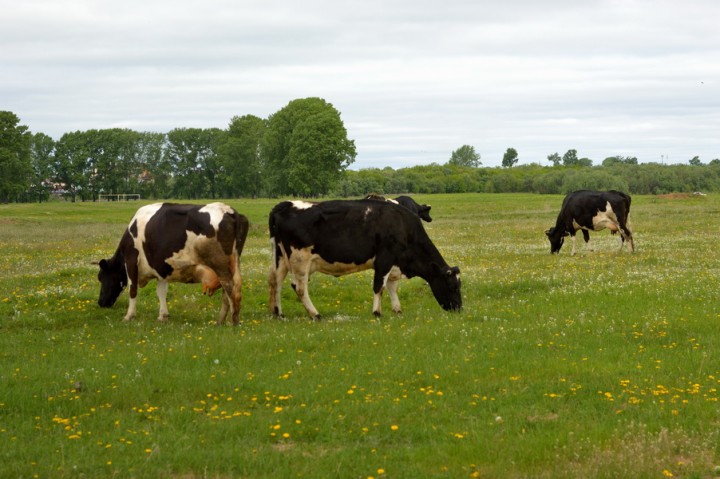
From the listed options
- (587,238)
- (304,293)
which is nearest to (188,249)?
(304,293)

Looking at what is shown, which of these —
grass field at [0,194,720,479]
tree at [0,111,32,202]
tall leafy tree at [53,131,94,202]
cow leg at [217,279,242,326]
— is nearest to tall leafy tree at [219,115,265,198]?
tall leafy tree at [53,131,94,202]

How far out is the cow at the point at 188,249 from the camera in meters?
17.2

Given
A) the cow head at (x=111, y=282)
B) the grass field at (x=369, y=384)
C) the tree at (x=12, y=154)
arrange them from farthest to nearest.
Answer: the tree at (x=12, y=154)
the cow head at (x=111, y=282)
the grass field at (x=369, y=384)

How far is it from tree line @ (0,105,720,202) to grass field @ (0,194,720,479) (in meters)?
84.1

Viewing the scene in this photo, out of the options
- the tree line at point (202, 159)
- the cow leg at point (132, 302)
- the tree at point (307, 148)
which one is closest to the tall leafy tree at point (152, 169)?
the tree line at point (202, 159)

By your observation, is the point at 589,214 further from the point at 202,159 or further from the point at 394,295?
the point at 202,159

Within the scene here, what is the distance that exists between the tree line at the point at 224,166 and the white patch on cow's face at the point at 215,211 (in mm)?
86607

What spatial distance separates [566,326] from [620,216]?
1872cm

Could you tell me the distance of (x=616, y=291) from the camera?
20.2 meters

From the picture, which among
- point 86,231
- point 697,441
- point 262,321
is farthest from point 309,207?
point 86,231

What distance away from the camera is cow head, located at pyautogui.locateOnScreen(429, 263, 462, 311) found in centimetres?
1864

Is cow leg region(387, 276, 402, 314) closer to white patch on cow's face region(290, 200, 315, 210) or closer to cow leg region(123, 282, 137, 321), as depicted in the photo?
white patch on cow's face region(290, 200, 315, 210)

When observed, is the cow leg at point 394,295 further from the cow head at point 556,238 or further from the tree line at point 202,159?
the tree line at point 202,159

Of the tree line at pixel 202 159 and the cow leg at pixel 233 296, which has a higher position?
the tree line at pixel 202 159
